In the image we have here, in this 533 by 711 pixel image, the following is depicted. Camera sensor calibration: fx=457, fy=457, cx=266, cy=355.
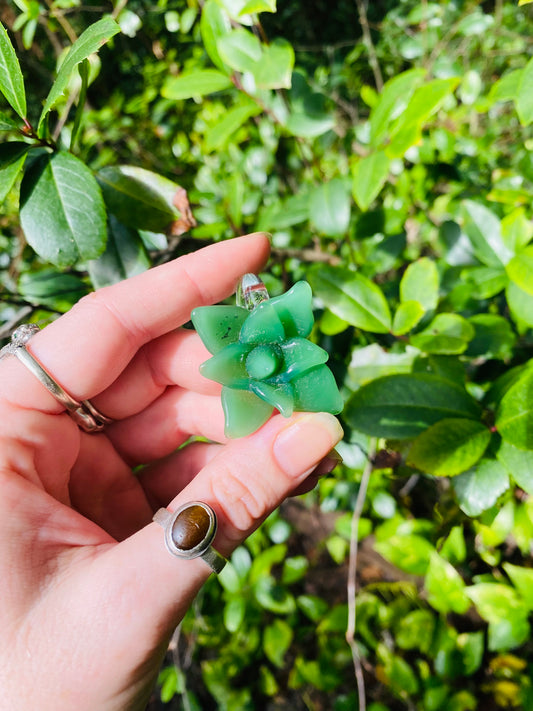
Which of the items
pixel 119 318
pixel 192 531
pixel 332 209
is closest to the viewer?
pixel 192 531

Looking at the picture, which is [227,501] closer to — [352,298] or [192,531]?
[192,531]

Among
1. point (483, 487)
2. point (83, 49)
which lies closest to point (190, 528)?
point (483, 487)

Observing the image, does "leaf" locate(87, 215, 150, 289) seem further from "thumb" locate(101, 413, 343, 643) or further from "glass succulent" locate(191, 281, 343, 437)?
"thumb" locate(101, 413, 343, 643)

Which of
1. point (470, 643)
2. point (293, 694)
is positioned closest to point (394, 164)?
point (470, 643)

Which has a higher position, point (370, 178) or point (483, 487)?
point (370, 178)

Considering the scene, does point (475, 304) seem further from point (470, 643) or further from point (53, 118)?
point (53, 118)

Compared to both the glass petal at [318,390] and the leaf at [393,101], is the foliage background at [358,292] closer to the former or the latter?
the leaf at [393,101]

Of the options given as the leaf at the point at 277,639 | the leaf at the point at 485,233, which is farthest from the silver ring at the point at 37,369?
the leaf at the point at 277,639
